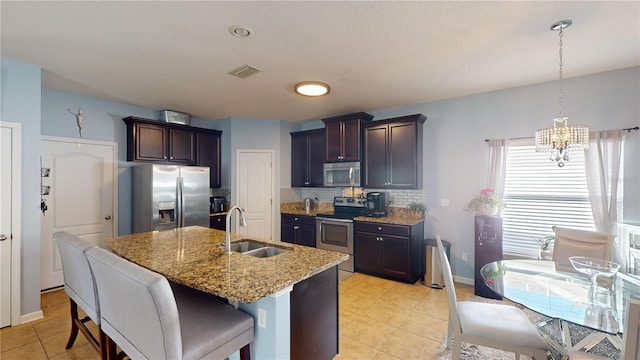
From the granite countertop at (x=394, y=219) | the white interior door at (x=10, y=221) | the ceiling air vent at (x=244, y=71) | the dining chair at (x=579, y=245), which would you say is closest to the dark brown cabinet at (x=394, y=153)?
the granite countertop at (x=394, y=219)

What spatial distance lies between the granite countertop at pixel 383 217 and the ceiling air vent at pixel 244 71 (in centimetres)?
250

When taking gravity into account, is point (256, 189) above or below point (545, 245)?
above

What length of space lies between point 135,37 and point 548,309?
139 inches

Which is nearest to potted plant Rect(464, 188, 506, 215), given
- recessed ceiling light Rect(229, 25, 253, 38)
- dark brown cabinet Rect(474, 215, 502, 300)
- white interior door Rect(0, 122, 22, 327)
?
dark brown cabinet Rect(474, 215, 502, 300)

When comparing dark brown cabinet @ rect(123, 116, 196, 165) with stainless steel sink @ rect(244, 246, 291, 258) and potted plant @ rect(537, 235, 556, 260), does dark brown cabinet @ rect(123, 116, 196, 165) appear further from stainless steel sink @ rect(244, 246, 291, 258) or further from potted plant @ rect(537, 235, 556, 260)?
potted plant @ rect(537, 235, 556, 260)

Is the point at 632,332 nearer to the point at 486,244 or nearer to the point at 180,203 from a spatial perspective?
the point at 486,244

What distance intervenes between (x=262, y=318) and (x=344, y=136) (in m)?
3.43

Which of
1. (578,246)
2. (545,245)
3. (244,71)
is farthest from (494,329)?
(244,71)

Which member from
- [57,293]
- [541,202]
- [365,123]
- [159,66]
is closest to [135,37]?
[159,66]

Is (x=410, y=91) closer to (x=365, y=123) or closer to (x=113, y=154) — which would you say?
(x=365, y=123)

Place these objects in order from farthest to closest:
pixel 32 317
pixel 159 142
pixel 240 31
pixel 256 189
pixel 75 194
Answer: pixel 256 189 < pixel 159 142 < pixel 75 194 < pixel 32 317 < pixel 240 31

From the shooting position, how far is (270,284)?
1385mm

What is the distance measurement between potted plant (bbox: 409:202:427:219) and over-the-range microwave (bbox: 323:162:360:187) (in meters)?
0.92

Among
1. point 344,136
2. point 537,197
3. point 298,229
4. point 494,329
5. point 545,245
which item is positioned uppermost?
point 344,136
